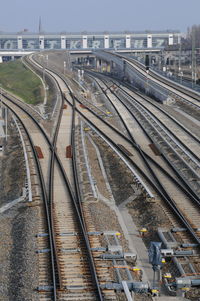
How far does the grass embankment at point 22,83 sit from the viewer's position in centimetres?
5221

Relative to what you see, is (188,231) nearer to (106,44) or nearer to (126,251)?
(126,251)

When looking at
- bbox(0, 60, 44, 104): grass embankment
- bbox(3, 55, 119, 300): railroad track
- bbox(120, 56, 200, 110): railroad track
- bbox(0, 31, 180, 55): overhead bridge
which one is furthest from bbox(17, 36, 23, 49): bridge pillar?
bbox(3, 55, 119, 300): railroad track

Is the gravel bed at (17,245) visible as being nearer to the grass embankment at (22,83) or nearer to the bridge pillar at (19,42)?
the grass embankment at (22,83)

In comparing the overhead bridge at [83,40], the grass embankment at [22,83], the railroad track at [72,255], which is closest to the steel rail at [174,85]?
the grass embankment at [22,83]

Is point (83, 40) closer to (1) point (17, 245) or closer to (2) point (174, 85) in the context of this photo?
(2) point (174, 85)

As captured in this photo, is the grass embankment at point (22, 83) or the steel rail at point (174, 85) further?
the grass embankment at point (22, 83)

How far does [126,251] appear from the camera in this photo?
549 inches

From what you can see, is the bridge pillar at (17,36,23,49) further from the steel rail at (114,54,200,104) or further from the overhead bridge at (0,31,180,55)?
the steel rail at (114,54,200,104)

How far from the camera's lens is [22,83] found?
2397 inches

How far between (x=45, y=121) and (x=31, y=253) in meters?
22.2

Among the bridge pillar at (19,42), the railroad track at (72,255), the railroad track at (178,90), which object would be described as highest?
the bridge pillar at (19,42)

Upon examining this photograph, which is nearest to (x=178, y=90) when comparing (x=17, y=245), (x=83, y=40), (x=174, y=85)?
(x=174, y=85)

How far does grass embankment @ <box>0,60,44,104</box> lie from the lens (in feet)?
171

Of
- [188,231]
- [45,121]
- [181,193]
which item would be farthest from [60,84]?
[188,231]
